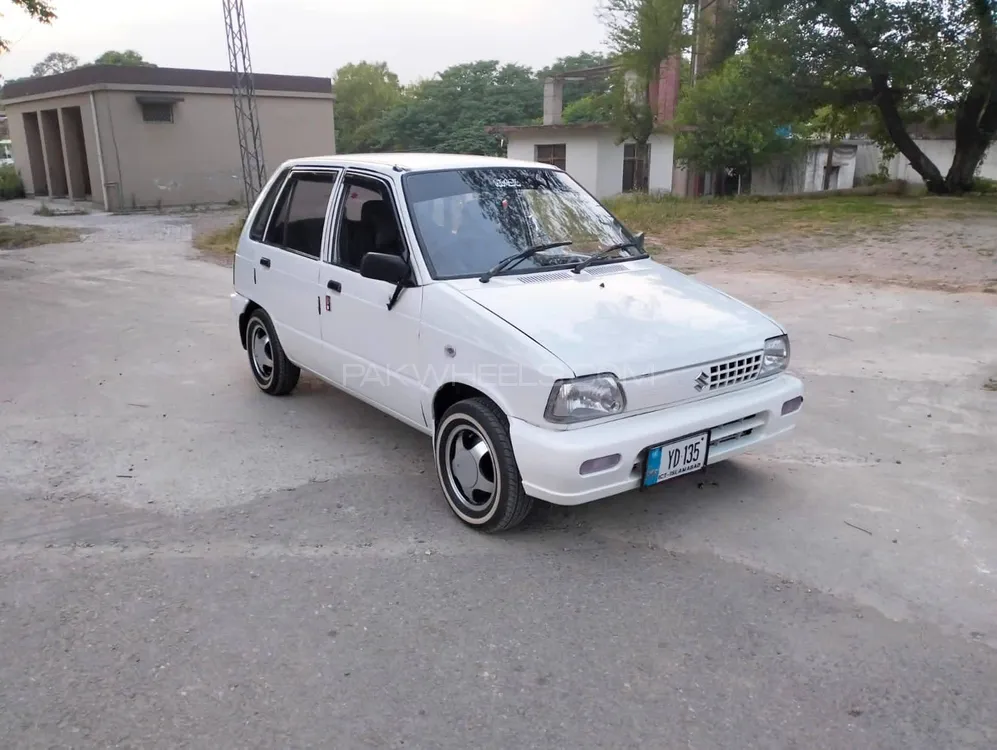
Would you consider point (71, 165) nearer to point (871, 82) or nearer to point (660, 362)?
point (871, 82)

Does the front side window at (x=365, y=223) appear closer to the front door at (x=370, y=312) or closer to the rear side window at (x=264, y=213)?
the front door at (x=370, y=312)

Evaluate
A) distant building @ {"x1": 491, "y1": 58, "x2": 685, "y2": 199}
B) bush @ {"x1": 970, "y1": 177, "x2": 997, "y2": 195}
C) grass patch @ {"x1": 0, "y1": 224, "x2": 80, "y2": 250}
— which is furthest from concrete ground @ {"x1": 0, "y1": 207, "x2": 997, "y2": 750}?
distant building @ {"x1": 491, "y1": 58, "x2": 685, "y2": 199}

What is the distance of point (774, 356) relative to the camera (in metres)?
4.36

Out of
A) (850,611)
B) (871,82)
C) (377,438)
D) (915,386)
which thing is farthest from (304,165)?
(871,82)

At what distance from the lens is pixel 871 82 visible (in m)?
22.0

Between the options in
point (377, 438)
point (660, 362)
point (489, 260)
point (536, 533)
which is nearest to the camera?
point (660, 362)

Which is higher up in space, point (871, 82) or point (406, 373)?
point (871, 82)

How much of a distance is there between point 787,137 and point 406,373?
88.5ft

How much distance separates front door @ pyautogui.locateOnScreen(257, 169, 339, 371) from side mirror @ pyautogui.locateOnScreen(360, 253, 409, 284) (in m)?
0.91

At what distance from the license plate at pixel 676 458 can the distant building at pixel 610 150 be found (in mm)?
27801

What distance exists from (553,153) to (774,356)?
105 ft

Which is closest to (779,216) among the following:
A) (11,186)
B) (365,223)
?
(365,223)

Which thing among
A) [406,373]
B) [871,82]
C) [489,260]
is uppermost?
[871,82]

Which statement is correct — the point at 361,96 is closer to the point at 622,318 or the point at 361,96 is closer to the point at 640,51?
the point at 640,51
